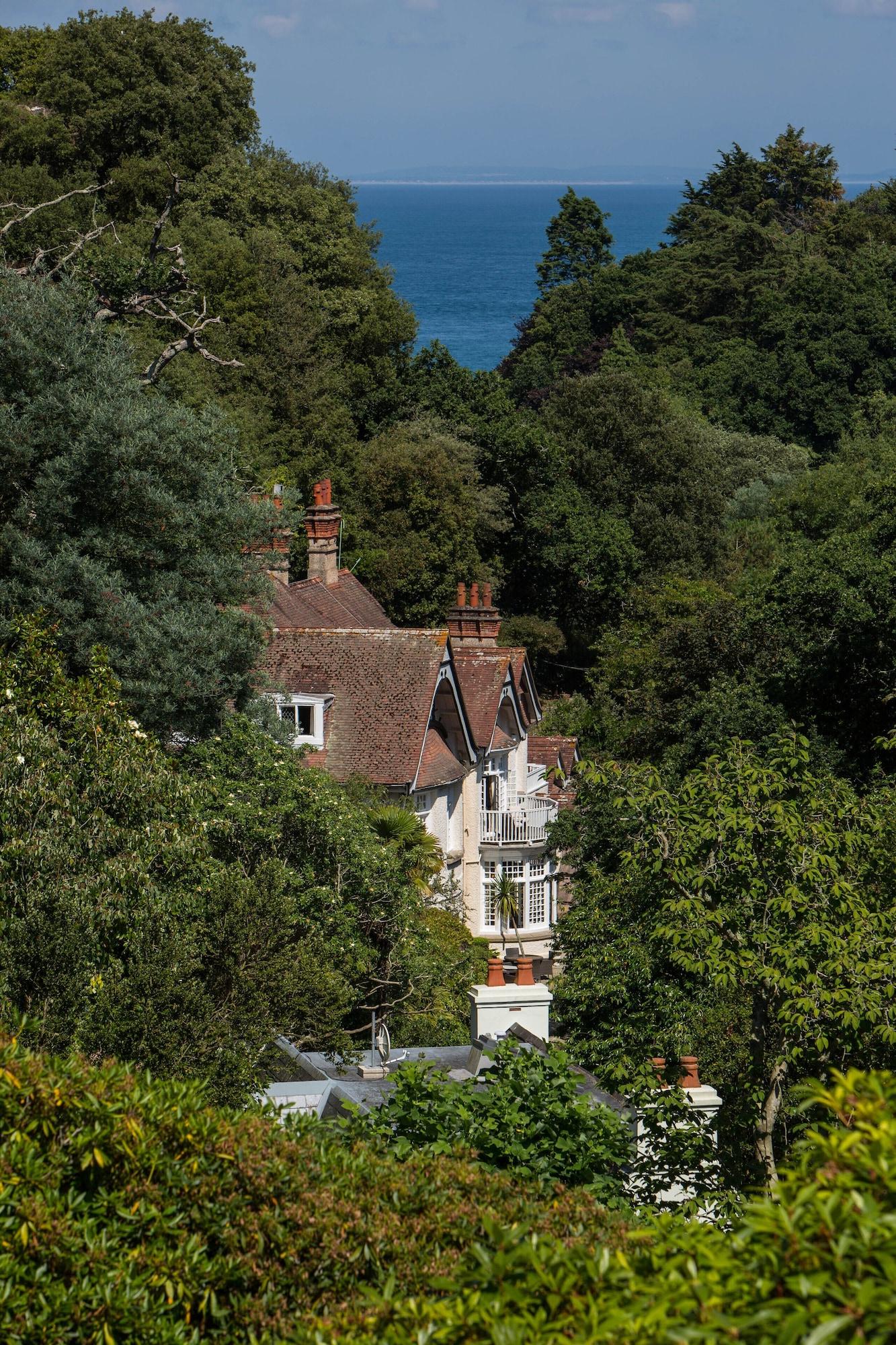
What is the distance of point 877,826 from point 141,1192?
8388 mm

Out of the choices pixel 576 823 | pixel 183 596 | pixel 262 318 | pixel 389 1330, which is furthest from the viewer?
pixel 262 318

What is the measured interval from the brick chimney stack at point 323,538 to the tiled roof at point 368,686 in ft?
21.1

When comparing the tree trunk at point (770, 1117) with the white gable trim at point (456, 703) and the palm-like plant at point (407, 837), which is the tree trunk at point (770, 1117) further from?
the white gable trim at point (456, 703)

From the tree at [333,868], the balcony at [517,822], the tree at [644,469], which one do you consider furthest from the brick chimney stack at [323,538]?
the tree at [644,469]

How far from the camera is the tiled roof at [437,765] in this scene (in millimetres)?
29438

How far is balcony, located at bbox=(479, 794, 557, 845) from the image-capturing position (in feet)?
113

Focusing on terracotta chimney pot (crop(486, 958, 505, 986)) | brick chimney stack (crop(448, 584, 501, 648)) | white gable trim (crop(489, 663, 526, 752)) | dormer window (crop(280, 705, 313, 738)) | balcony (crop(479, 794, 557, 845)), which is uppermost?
brick chimney stack (crop(448, 584, 501, 648))

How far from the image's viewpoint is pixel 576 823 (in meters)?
27.5

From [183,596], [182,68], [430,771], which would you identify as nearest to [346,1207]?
[183,596]

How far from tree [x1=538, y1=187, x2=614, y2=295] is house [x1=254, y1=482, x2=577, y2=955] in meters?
72.8

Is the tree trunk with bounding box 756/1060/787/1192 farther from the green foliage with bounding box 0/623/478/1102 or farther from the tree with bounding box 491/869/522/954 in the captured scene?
the tree with bounding box 491/869/522/954

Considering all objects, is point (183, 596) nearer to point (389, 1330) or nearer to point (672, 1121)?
point (672, 1121)

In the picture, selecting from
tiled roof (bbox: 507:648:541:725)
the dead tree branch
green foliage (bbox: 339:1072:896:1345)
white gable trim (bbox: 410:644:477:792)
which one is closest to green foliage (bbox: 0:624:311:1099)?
green foliage (bbox: 339:1072:896:1345)

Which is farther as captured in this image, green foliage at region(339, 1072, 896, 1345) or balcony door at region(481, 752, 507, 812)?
balcony door at region(481, 752, 507, 812)
